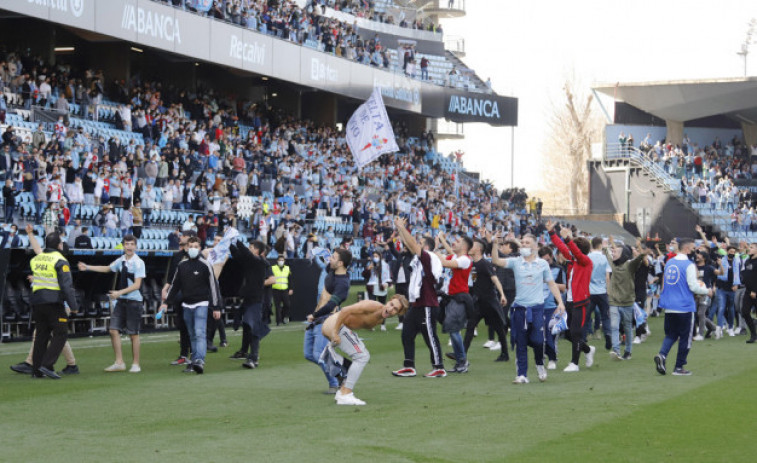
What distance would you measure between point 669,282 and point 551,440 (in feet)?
19.8

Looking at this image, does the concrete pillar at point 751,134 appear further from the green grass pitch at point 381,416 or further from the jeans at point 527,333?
the jeans at point 527,333

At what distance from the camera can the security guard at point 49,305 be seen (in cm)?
1446

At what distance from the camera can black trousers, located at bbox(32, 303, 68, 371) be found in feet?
47.4

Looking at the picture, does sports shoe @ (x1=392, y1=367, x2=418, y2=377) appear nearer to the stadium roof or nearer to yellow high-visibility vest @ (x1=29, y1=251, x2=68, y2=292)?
yellow high-visibility vest @ (x1=29, y1=251, x2=68, y2=292)

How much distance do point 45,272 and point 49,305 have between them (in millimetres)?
443

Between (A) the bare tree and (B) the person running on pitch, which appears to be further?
(A) the bare tree

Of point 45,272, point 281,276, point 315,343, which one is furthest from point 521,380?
point 281,276

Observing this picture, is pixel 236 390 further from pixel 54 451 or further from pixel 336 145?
pixel 336 145

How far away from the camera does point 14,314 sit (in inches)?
787

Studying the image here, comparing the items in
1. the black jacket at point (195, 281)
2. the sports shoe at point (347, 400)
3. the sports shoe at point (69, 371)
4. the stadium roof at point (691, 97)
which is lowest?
the sports shoe at point (69, 371)

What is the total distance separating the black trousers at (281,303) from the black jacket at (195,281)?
31.8ft

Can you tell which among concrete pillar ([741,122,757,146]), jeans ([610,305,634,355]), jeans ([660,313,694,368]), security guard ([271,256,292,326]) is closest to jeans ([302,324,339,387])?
jeans ([660,313,694,368])

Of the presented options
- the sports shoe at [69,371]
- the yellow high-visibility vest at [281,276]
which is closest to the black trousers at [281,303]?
the yellow high-visibility vest at [281,276]

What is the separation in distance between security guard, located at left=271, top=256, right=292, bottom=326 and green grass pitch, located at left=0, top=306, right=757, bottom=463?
784 cm
